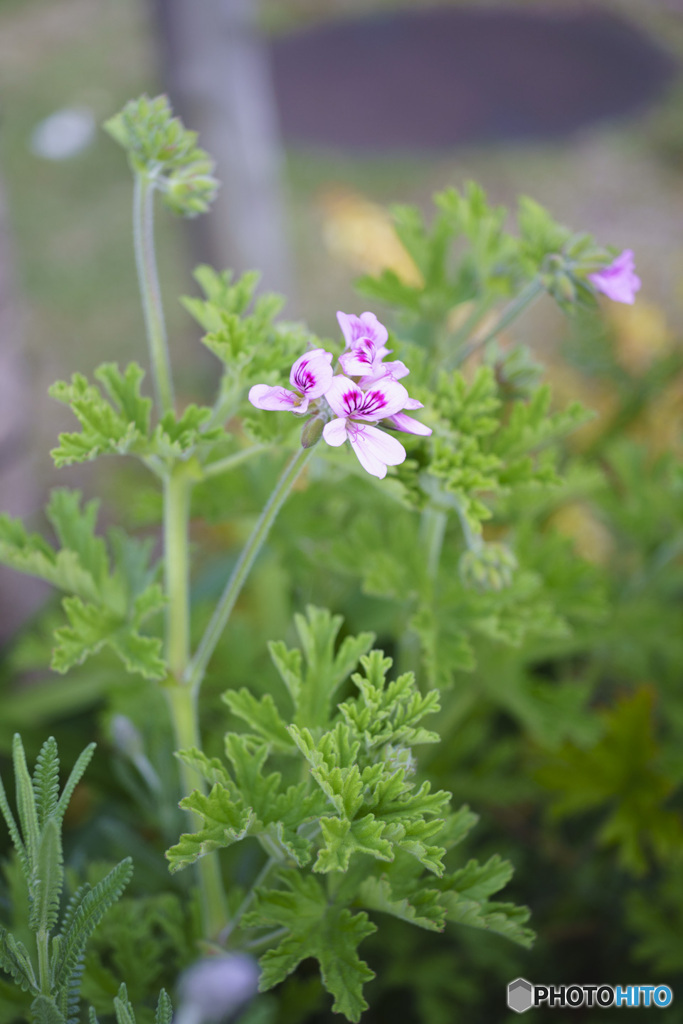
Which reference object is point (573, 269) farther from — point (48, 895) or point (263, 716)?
point (48, 895)

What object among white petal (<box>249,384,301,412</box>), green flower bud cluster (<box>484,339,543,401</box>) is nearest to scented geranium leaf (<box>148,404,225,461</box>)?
white petal (<box>249,384,301,412</box>)

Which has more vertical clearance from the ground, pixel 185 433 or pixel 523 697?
pixel 185 433

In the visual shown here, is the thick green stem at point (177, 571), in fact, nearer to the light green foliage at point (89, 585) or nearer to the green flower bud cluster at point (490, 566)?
Answer: the light green foliage at point (89, 585)

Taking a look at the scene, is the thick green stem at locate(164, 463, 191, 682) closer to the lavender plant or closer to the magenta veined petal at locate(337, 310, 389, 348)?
the lavender plant

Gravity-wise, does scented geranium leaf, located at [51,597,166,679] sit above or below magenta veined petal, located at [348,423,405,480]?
above

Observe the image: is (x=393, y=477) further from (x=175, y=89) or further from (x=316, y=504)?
(x=175, y=89)

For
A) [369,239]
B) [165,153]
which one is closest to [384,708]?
[165,153]
